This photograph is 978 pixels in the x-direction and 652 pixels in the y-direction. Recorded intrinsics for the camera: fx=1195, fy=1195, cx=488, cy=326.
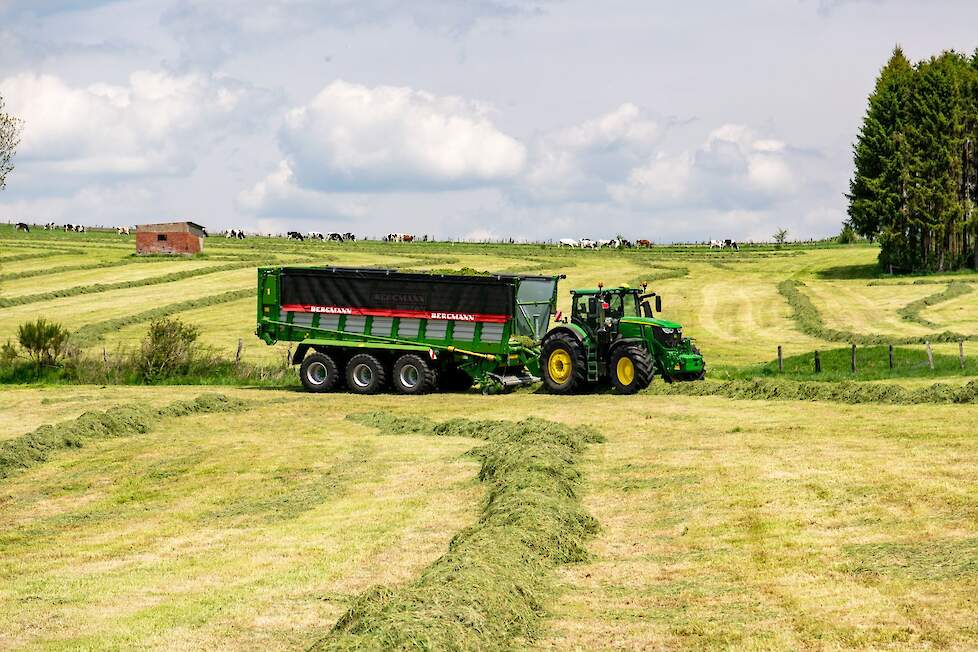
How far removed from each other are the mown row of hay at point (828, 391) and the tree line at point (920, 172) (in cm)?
5293

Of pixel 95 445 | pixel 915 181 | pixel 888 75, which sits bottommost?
pixel 95 445

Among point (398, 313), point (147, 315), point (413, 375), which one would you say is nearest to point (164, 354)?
point (398, 313)

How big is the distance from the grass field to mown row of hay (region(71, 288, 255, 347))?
17.3 m

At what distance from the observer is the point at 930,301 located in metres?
61.2

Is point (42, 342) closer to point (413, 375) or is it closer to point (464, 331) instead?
point (413, 375)

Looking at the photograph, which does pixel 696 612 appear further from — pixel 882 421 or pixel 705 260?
pixel 705 260

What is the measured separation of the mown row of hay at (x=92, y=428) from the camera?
23.9 meters

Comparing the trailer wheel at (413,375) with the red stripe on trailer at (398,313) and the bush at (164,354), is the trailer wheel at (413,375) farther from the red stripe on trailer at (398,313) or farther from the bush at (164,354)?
the bush at (164,354)

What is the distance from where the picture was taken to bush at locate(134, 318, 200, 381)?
40.3 metres

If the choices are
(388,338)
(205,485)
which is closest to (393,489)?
(205,485)

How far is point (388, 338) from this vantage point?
34.1 metres

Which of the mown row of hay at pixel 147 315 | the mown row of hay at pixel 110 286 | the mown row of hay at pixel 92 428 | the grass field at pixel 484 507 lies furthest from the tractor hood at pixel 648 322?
the mown row of hay at pixel 110 286

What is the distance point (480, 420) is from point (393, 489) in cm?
757

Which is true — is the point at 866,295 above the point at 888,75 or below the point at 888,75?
below
